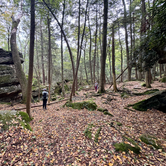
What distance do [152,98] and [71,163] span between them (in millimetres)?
7078

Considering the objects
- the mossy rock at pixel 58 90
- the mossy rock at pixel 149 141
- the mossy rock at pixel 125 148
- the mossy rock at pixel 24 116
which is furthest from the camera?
the mossy rock at pixel 58 90

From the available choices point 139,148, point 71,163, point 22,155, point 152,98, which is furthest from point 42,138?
point 152,98

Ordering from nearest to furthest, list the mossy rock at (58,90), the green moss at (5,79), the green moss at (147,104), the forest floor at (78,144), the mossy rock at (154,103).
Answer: the forest floor at (78,144) → the mossy rock at (154,103) → the green moss at (147,104) → the green moss at (5,79) → the mossy rock at (58,90)

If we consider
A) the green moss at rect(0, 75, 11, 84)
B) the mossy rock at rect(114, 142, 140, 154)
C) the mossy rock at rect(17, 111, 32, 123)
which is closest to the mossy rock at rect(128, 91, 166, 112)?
the mossy rock at rect(114, 142, 140, 154)

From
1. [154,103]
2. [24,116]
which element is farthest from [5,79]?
[154,103]

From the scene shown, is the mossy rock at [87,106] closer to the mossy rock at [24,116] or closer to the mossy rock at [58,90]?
the mossy rock at [24,116]

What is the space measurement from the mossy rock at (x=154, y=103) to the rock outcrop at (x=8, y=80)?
1214cm

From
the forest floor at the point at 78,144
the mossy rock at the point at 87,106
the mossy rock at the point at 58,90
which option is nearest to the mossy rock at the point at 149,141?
the forest floor at the point at 78,144

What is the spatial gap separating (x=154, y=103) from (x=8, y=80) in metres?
13.8

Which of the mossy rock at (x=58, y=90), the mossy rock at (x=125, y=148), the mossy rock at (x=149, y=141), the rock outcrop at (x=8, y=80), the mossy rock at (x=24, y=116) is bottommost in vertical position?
the mossy rock at (x=149, y=141)

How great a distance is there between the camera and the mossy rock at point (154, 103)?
6.48 m

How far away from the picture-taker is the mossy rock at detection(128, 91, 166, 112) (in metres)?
6.48

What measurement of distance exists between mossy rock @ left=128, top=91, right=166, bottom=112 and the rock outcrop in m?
Answer: 12.1

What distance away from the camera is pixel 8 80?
9.45m
